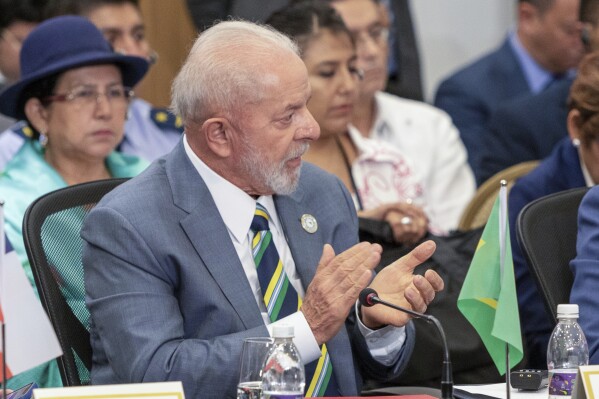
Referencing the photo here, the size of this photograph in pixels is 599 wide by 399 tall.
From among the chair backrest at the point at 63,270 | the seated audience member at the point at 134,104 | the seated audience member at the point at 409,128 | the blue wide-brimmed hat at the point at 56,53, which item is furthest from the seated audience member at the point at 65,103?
the seated audience member at the point at 409,128

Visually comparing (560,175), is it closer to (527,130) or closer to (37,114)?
(527,130)

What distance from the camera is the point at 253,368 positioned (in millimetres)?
2271

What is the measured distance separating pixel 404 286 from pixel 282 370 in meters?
0.63

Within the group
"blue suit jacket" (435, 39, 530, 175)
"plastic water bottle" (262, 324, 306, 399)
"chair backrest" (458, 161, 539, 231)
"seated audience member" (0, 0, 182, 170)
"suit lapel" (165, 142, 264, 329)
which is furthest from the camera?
"blue suit jacket" (435, 39, 530, 175)

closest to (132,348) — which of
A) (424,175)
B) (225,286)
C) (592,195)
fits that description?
(225,286)

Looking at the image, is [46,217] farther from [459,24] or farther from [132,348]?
[459,24]

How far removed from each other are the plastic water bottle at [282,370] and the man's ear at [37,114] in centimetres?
202

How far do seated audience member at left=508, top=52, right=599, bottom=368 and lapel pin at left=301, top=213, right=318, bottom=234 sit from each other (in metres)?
0.71

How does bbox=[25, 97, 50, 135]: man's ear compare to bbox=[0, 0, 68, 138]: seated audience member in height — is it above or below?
below

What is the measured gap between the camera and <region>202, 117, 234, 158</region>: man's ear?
9.59 feet

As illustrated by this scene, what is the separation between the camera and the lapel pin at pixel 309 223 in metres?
3.03

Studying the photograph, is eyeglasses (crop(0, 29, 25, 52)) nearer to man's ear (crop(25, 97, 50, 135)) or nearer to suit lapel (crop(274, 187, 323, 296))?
man's ear (crop(25, 97, 50, 135))

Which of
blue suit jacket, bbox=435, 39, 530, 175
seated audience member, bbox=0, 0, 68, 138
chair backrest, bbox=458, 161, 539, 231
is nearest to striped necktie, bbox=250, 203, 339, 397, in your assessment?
chair backrest, bbox=458, 161, 539, 231

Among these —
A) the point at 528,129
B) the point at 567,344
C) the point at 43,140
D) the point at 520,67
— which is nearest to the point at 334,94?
the point at 43,140
